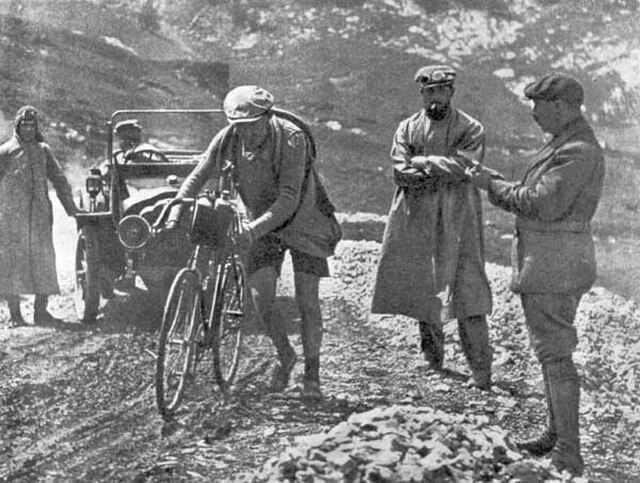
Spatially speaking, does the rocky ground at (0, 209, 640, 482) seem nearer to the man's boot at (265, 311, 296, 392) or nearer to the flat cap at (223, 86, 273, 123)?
the man's boot at (265, 311, 296, 392)

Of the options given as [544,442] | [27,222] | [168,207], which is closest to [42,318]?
[27,222]

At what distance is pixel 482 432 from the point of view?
4.55m

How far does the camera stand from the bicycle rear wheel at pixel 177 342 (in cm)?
458

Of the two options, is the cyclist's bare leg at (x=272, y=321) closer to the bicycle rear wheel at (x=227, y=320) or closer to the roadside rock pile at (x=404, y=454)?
the bicycle rear wheel at (x=227, y=320)

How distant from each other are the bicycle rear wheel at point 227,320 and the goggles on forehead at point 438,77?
1.07 meters

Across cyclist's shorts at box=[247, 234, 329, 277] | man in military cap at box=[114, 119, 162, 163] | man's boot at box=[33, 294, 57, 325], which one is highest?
man in military cap at box=[114, 119, 162, 163]

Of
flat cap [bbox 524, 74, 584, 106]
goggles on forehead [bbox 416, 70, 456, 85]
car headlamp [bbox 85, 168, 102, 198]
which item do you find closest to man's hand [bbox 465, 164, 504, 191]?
flat cap [bbox 524, 74, 584, 106]

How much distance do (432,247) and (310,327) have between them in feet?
1.99

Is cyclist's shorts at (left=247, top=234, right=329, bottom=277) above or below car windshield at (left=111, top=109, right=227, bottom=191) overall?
below

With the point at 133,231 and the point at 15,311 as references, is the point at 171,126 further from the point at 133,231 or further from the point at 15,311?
the point at 15,311

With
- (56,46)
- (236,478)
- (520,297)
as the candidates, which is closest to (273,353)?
(236,478)

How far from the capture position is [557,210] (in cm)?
445

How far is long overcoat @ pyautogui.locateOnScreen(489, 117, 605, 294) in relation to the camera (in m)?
4.44

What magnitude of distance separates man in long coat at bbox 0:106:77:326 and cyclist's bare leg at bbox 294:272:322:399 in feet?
3.43
